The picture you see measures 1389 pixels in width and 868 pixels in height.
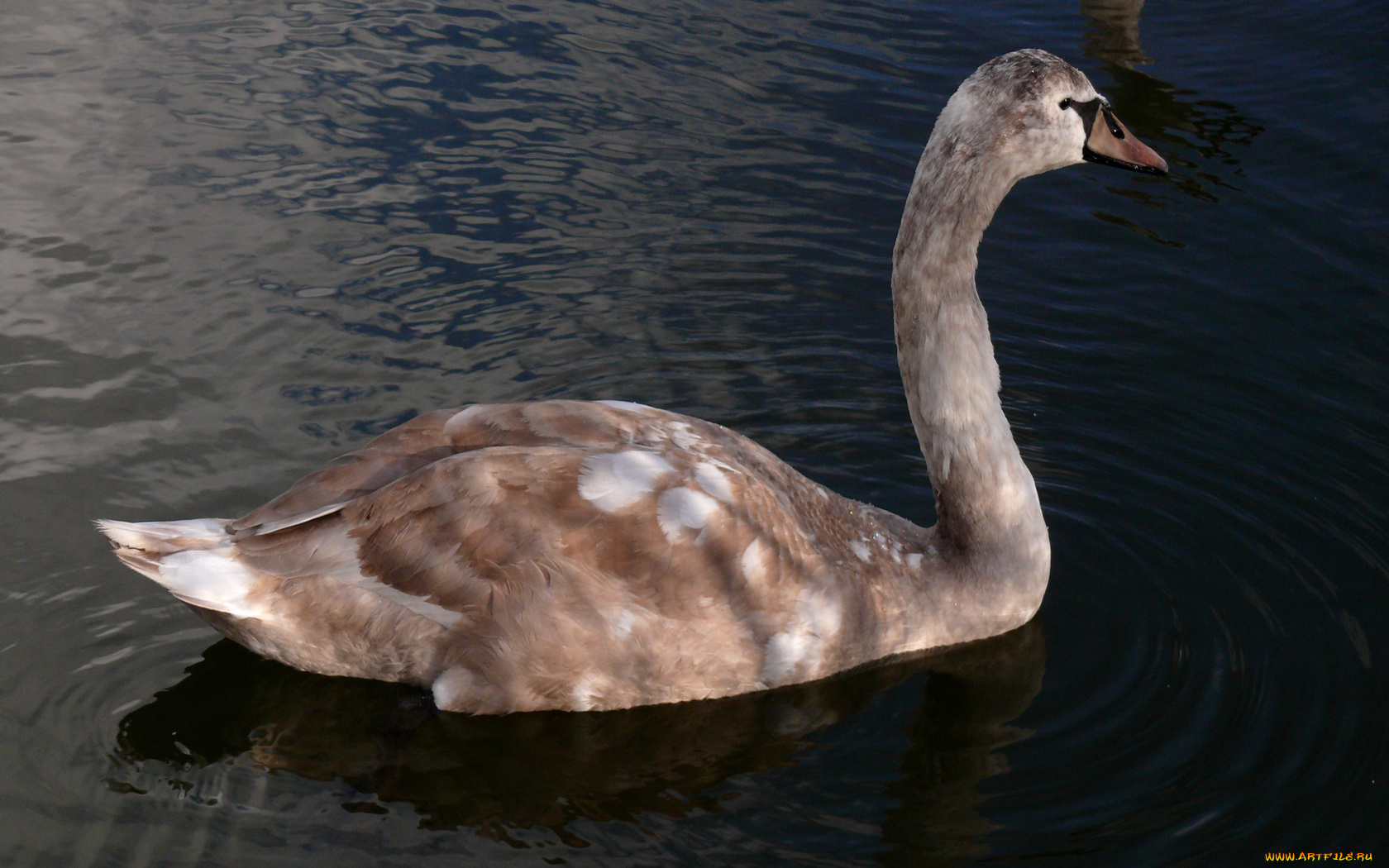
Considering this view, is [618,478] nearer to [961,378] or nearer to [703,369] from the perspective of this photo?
[961,378]

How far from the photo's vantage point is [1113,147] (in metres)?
6.21

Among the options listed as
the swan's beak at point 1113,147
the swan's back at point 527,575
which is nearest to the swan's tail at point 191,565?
the swan's back at point 527,575

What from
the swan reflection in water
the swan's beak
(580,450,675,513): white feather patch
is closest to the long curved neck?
the swan's beak

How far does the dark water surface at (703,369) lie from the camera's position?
17.3 feet

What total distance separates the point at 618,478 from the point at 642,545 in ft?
0.96

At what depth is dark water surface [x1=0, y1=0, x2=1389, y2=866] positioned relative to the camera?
17.3 feet

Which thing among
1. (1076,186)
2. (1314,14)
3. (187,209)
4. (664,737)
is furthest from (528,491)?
(1314,14)

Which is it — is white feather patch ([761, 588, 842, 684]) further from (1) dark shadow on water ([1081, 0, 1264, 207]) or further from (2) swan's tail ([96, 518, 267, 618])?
(1) dark shadow on water ([1081, 0, 1264, 207])

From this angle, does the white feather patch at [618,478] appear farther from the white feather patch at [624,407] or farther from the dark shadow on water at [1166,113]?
the dark shadow on water at [1166,113]

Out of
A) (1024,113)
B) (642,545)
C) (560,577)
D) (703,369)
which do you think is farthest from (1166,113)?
(560,577)

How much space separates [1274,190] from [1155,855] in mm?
6426

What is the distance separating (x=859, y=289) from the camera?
8.94m

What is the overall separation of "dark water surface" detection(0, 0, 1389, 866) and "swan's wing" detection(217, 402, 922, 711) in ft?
0.78

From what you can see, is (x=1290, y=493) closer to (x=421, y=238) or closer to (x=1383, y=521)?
(x=1383, y=521)
